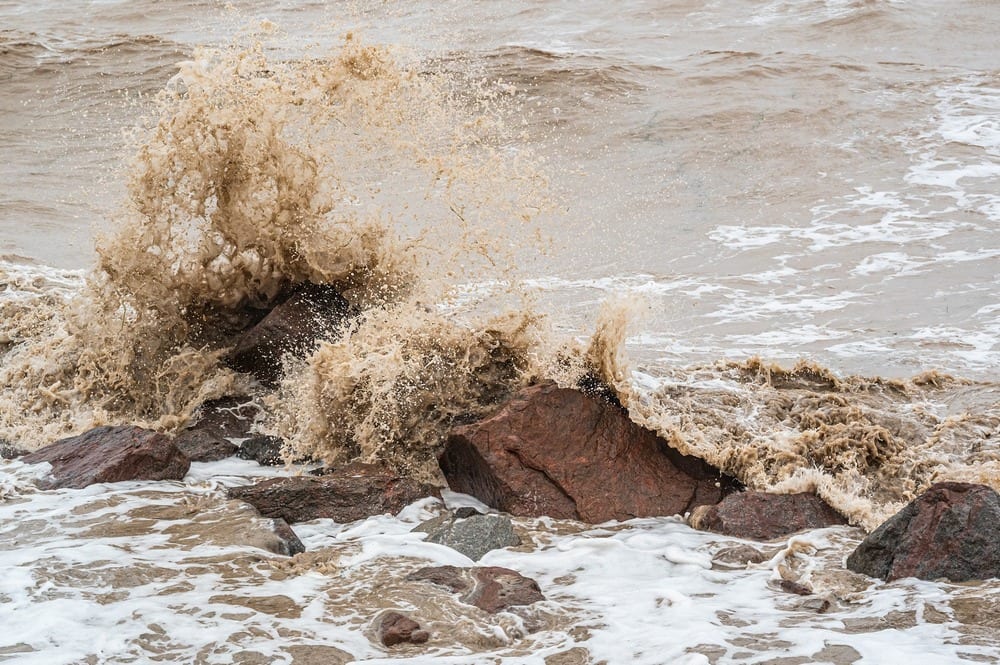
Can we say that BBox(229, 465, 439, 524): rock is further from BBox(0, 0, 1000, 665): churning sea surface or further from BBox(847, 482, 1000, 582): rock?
BBox(847, 482, 1000, 582): rock

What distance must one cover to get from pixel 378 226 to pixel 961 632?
4.43 metres

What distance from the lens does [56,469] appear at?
5.13 metres

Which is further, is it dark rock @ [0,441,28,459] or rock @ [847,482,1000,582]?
dark rock @ [0,441,28,459]

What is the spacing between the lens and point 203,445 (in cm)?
554

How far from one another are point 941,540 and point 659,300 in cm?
439

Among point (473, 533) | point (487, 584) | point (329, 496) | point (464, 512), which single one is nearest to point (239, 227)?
point (329, 496)

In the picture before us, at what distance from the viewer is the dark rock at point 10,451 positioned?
5443 mm

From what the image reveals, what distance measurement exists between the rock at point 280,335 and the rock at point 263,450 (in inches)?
24.2

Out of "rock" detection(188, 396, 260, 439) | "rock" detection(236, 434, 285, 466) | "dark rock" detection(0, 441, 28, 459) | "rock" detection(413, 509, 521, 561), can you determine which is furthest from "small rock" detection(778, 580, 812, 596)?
"dark rock" detection(0, 441, 28, 459)

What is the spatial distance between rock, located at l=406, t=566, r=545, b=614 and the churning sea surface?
0.08m

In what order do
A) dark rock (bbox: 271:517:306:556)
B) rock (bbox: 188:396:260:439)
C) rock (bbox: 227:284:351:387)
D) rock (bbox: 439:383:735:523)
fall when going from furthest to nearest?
1. rock (bbox: 227:284:351:387)
2. rock (bbox: 188:396:260:439)
3. rock (bbox: 439:383:735:523)
4. dark rock (bbox: 271:517:306:556)

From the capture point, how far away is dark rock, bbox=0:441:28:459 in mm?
5443

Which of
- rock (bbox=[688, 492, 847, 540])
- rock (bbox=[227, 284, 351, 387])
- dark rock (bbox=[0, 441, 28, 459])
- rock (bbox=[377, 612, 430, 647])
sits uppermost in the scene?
rock (bbox=[227, 284, 351, 387])

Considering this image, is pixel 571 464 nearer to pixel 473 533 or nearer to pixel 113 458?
pixel 473 533
